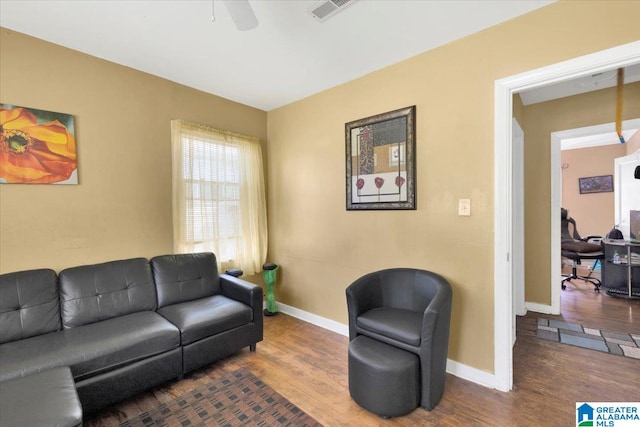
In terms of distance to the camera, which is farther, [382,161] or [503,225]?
[382,161]

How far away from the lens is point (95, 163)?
8.04ft

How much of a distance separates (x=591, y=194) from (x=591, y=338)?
17.9ft

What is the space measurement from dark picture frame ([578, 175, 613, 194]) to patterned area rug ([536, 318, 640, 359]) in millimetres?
5103

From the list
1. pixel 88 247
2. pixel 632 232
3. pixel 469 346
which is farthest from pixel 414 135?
pixel 632 232

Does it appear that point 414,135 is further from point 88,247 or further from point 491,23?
point 88,247

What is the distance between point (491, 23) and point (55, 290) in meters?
3.81

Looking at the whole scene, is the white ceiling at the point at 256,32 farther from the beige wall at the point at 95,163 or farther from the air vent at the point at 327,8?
the beige wall at the point at 95,163

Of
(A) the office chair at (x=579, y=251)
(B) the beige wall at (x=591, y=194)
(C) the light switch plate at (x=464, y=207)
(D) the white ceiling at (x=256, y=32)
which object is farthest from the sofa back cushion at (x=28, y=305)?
(B) the beige wall at (x=591, y=194)

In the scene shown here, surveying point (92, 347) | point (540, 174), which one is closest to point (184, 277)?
point (92, 347)

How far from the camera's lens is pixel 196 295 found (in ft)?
9.00

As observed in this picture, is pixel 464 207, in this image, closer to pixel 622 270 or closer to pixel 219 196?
pixel 219 196

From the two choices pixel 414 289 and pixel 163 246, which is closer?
pixel 414 289

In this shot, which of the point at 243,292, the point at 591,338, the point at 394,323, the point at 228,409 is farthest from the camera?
the point at 591,338

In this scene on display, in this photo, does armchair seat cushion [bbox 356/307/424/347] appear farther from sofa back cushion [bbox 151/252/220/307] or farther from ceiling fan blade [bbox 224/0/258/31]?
ceiling fan blade [bbox 224/0/258/31]
